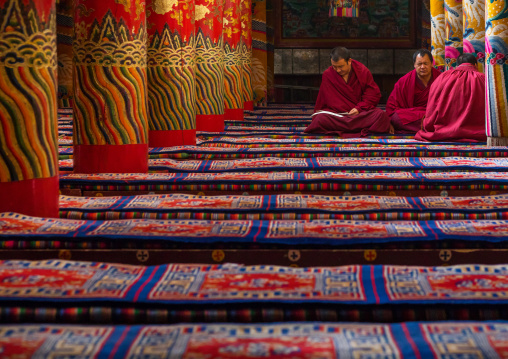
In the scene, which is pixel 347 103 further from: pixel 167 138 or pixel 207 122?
pixel 167 138

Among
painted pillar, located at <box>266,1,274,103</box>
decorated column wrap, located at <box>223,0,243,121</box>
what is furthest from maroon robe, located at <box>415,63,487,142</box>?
painted pillar, located at <box>266,1,274,103</box>

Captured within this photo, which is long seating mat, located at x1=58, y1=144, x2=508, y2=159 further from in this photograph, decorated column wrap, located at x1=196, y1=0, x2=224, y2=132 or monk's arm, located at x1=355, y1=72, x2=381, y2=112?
decorated column wrap, located at x1=196, y1=0, x2=224, y2=132

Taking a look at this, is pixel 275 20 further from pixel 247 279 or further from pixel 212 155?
pixel 247 279

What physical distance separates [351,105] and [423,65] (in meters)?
0.94

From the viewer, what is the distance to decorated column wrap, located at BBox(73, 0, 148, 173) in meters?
4.71

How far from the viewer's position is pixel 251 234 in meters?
2.75

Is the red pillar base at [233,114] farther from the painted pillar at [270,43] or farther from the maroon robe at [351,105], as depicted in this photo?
the painted pillar at [270,43]

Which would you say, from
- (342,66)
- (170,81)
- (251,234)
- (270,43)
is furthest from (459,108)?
(270,43)

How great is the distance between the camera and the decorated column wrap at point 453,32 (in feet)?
37.8

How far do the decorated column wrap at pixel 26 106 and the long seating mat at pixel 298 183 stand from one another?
3.12 ft

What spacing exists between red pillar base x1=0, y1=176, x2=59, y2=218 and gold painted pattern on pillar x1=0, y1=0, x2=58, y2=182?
0.03m

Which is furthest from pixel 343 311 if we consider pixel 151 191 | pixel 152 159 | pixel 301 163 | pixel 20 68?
pixel 152 159

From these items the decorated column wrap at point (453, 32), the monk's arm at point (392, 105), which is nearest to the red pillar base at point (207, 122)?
the monk's arm at point (392, 105)

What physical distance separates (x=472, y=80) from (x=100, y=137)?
3.84m
